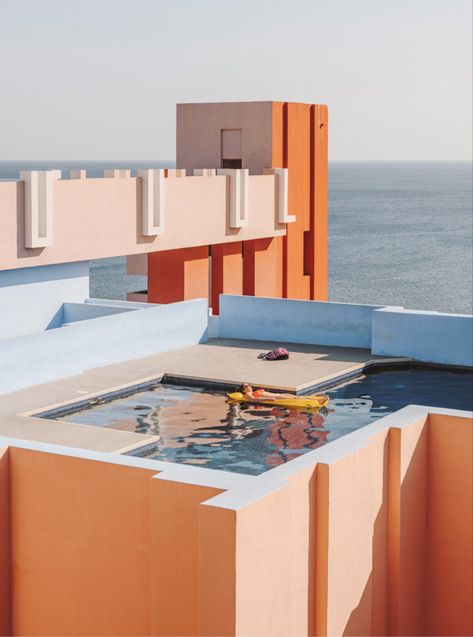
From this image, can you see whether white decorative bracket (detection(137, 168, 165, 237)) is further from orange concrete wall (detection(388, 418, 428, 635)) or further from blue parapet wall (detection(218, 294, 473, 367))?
orange concrete wall (detection(388, 418, 428, 635))

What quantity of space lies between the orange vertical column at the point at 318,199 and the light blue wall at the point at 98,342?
1524cm

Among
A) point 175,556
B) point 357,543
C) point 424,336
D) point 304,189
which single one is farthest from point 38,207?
point 175,556

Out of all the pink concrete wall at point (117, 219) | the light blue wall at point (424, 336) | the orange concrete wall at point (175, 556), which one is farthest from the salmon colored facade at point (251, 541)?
the pink concrete wall at point (117, 219)

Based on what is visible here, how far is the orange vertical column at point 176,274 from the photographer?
3269 cm

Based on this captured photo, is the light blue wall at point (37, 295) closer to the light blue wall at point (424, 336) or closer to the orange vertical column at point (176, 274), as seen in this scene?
the orange vertical column at point (176, 274)

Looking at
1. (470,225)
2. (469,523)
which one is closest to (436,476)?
(469,523)

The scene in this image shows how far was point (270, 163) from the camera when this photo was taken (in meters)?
36.8

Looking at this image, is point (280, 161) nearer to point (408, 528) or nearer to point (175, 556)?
point (408, 528)

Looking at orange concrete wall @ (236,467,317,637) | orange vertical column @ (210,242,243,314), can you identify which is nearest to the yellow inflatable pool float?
orange concrete wall @ (236,467,317,637)

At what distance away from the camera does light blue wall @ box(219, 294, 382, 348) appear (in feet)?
79.3

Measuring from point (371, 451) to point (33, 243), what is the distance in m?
17.5

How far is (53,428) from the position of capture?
54.9ft

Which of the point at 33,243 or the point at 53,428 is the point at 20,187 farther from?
the point at 53,428

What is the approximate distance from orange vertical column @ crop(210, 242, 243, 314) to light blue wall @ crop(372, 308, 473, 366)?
1184cm
